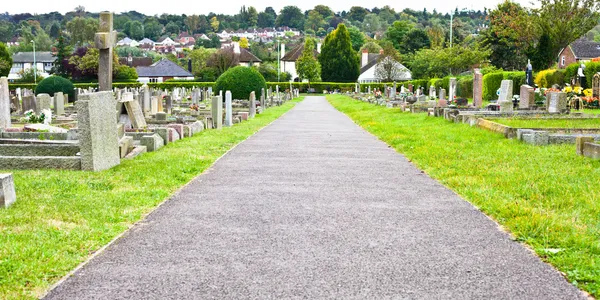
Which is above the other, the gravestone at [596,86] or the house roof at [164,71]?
the house roof at [164,71]

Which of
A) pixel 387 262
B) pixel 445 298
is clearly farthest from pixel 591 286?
pixel 387 262

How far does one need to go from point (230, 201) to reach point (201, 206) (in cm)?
44

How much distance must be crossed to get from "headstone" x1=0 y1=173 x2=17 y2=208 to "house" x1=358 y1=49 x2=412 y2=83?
87.0 m

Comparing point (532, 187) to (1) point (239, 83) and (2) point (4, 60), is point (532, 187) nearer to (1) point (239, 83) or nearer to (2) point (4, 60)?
(1) point (239, 83)

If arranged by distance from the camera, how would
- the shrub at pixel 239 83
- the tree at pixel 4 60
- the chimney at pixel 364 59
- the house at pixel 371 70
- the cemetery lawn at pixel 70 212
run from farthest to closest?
the chimney at pixel 364 59
the house at pixel 371 70
the tree at pixel 4 60
the shrub at pixel 239 83
the cemetery lawn at pixel 70 212

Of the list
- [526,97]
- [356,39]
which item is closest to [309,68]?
[356,39]

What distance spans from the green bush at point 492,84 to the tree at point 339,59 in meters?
56.8

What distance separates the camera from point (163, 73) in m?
104

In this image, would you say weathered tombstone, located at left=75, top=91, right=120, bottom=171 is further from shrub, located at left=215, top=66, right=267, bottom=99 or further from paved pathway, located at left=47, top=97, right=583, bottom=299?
shrub, located at left=215, top=66, right=267, bottom=99

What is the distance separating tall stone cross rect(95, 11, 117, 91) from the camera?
1384cm

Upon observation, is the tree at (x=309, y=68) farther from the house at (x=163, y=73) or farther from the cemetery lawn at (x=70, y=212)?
the cemetery lawn at (x=70, y=212)

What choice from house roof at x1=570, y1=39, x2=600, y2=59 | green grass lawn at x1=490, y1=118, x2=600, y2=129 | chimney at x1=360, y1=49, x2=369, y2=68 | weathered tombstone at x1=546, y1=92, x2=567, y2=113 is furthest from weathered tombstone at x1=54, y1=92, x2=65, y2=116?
chimney at x1=360, y1=49, x2=369, y2=68

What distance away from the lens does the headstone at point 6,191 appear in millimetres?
7195

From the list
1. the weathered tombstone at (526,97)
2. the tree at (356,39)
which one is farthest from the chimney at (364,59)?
the weathered tombstone at (526,97)
